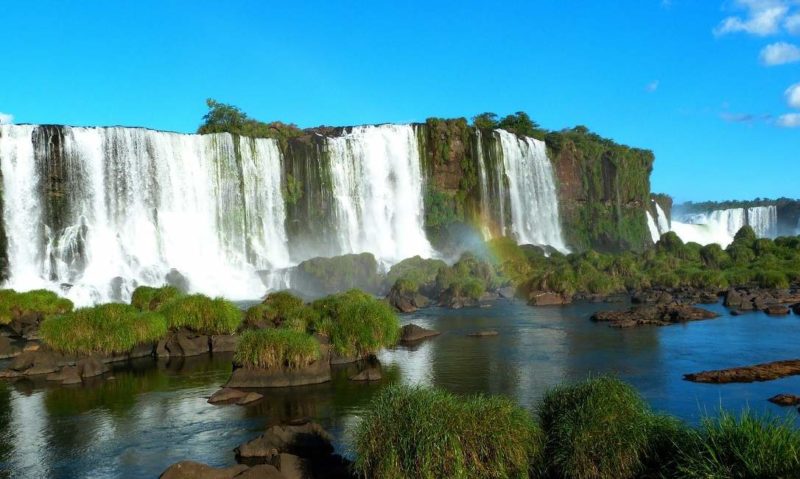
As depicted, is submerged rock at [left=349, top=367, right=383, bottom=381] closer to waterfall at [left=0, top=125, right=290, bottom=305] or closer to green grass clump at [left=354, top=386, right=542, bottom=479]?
green grass clump at [left=354, top=386, right=542, bottom=479]

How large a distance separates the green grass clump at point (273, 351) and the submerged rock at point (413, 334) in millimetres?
9477

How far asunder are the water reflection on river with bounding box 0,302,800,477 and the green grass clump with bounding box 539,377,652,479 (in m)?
5.37

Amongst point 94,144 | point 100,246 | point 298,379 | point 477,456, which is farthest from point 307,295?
point 477,456

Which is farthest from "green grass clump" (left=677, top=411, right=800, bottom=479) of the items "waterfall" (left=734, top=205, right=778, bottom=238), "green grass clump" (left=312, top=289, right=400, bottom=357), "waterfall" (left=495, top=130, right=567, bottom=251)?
"waterfall" (left=734, top=205, right=778, bottom=238)

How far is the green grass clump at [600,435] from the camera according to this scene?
12.3 meters

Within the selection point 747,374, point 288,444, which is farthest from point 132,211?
point 747,374

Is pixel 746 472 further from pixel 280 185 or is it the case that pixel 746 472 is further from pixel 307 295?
pixel 280 185

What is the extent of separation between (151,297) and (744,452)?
29452 millimetres

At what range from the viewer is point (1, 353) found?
99.1ft

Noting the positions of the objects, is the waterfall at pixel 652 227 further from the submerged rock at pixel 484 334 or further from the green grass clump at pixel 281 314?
the green grass clump at pixel 281 314

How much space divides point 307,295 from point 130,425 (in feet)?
111

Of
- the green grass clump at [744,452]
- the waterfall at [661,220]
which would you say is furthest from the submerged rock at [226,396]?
the waterfall at [661,220]

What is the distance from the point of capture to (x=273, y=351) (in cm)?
2312

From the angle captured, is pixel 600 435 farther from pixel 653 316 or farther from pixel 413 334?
pixel 653 316
